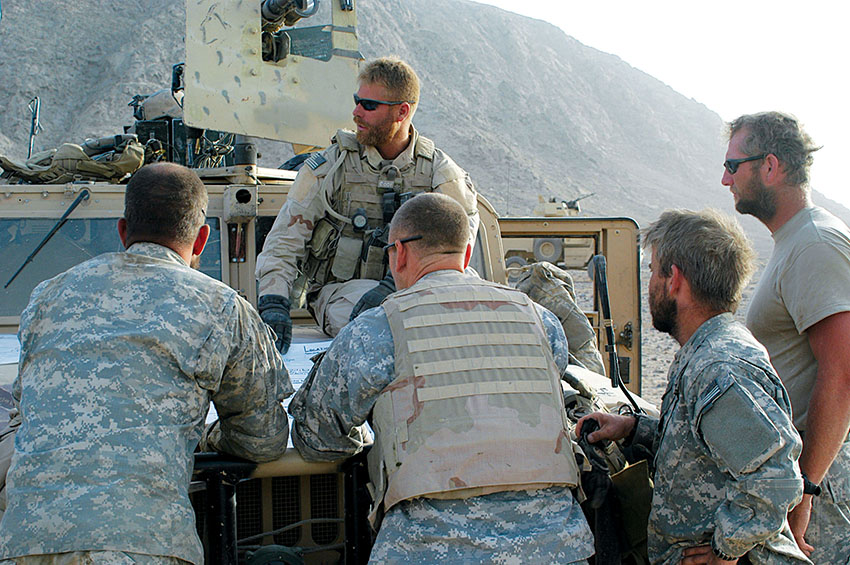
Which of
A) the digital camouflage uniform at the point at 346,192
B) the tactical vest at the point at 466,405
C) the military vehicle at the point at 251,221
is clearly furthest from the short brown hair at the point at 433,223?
the digital camouflage uniform at the point at 346,192

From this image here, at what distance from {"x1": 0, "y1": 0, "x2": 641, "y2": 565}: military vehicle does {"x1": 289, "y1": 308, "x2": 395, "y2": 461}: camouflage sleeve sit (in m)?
0.11

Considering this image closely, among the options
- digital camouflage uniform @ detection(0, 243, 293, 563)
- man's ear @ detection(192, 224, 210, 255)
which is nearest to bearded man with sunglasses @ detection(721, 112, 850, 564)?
digital camouflage uniform @ detection(0, 243, 293, 563)

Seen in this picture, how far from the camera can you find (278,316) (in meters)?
3.24

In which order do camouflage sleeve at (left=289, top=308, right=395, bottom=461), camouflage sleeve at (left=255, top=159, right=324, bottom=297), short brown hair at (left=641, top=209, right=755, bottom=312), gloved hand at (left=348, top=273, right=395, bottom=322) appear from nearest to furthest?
camouflage sleeve at (left=289, top=308, right=395, bottom=461)
short brown hair at (left=641, top=209, right=755, bottom=312)
gloved hand at (left=348, top=273, right=395, bottom=322)
camouflage sleeve at (left=255, top=159, right=324, bottom=297)

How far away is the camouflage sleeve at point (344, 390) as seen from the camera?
83.7 inches

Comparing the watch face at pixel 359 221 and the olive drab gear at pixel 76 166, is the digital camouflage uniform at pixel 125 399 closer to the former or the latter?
the watch face at pixel 359 221

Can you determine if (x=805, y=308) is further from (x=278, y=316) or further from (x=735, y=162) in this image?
(x=278, y=316)

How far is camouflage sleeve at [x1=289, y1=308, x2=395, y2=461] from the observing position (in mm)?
2127

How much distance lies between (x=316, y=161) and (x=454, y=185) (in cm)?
57

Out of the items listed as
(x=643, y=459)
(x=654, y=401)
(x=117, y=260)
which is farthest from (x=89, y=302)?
(x=654, y=401)

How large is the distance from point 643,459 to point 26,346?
1.65 meters

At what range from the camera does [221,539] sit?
2.26 m

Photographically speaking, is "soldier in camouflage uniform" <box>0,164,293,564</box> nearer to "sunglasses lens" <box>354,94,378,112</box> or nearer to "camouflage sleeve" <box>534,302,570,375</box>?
"camouflage sleeve" <box>534,302,570,375</box>

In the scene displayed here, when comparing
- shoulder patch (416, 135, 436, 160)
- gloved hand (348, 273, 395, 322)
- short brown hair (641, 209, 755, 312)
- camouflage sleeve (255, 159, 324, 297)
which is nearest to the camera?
short brown hair (641, 209, 755, 312)
